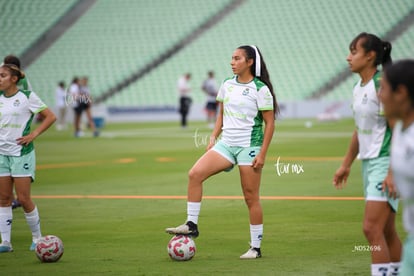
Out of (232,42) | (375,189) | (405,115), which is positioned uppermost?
(232,42)

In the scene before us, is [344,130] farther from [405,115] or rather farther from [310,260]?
[405,115]

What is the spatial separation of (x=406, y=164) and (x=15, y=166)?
585 cm

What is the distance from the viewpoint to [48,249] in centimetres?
896

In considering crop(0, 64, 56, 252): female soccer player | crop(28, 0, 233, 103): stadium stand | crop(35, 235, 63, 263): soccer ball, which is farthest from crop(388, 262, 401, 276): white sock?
crop(28, 0, 233, 103): stadium stand

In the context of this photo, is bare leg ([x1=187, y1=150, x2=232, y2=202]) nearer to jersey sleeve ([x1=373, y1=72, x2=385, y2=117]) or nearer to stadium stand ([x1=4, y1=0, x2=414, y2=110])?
jersey sleeve ([x1=373, y1=72, x2=385, y2=117])

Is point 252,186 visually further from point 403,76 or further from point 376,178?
point 403,76

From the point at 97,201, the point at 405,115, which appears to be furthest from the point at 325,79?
the point at 405,115

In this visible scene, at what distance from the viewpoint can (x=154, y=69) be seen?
164 ft

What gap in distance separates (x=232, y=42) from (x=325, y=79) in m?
6.15

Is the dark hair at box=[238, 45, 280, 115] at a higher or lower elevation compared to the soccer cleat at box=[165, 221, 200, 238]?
higher

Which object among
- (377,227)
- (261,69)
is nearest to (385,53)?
(377,227)

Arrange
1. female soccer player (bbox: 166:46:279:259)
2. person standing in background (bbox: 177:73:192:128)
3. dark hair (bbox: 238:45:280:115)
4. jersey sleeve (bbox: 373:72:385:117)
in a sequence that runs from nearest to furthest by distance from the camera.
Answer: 1. jersey sleeve (bbox: 373:72:385:117)
2. female soccer player (bbox: 166:46:279:259)
3. dark hair (bbox: 238:45:280:115)
4. person standing in background (bbox: 177:73:192:128)

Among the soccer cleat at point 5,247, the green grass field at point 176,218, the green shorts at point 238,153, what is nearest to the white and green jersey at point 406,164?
the green grass field at point 176,218

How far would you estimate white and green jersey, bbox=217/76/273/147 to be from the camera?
923 cm
